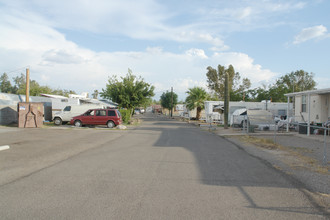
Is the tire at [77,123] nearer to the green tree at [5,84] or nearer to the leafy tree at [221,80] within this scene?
the leafy tree at [221,80]

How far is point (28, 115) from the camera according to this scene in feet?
69.8

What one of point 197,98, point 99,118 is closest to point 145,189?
point 99,118

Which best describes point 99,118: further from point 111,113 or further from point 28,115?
point 28,115

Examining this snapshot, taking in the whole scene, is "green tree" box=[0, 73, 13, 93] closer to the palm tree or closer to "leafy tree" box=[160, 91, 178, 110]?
"leafy tree" box=[160, 91, 178, 110]

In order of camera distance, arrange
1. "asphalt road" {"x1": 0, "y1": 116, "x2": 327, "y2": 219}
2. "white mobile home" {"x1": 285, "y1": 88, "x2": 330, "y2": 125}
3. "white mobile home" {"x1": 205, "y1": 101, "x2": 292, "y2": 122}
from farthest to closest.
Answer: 1. "white mobile home" {"x1": 205, "y1": 101, "x2": 292, "y2": 122}
2. "white mobile home" {"x1": 285, "y1": 88, "x2": 330, "y2": 125}
3. "asphalt road" {"x1": 0, "y1": 116, "x2": 327, "y2": 219}

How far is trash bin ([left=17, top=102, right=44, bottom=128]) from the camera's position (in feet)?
69.2

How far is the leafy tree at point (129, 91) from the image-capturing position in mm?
33531

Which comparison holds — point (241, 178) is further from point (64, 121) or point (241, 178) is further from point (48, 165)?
point (64, 121)

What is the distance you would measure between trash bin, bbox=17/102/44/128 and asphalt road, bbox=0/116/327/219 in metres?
13.2

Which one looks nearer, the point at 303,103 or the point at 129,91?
the point at 303,103

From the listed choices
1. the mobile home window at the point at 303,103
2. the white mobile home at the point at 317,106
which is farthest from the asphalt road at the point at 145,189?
the mobile home window at the point at 303,103

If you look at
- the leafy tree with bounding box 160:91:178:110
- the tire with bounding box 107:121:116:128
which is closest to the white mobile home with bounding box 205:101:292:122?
the tire with bounding box 107:121:116:128

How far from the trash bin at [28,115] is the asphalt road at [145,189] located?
13174 millimetres

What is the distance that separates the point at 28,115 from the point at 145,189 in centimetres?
1890
